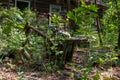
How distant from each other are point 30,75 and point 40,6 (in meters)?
10.5

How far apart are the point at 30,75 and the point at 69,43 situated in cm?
115

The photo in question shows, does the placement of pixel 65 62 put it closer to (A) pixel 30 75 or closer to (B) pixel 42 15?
(A) pixel 30 75

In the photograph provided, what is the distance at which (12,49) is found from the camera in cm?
524

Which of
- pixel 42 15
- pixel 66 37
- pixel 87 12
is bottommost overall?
pixel 42 15

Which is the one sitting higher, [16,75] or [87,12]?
[87,12]

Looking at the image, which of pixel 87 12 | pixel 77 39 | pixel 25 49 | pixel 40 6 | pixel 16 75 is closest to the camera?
pixel 87 12

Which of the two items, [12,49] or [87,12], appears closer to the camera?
[87,12]

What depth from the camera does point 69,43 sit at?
512 centimetres

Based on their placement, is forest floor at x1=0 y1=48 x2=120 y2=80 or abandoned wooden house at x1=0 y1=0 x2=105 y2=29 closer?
forest floor at x1=0 y1=48 x2=120 y2=80

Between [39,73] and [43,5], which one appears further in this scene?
[43,5]

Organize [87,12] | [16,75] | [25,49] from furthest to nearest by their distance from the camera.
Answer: [25,49] → [16,75] → [87,12]

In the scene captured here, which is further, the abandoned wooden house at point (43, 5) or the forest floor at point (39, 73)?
the abandoned wooden house at point (43, 5)

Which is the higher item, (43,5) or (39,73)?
(43,5)

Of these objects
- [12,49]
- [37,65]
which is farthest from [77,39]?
[12,49]
